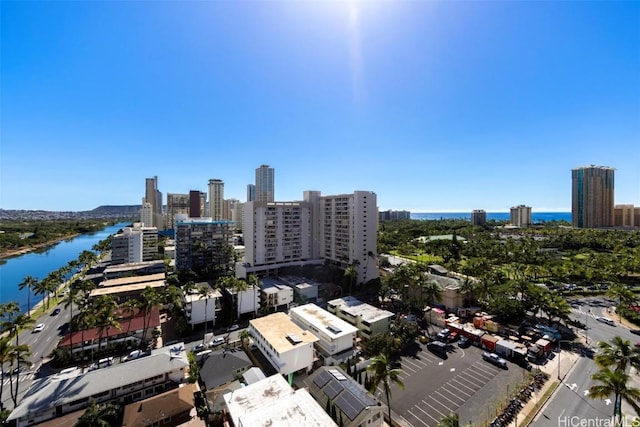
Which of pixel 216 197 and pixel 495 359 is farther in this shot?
pixel 216 197

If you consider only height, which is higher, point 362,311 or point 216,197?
point 216,197

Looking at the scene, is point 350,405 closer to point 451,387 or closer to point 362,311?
point 451,387

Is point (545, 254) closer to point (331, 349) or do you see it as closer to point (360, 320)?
point (360, 320)

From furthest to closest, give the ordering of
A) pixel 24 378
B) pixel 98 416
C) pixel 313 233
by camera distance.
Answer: pixel 313 233, pixel 24 378, pixel 98 416

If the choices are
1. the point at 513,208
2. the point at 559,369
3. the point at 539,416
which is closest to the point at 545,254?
the point at 559,369

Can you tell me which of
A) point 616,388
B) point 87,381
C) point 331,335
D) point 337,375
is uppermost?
point 616,388

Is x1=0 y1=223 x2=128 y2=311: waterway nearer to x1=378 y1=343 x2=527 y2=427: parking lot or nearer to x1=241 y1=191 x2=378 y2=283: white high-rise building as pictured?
x1=241 y1=191 x2=378 y2=283: white high-rise building

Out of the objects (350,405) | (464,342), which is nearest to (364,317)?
(464,342)
